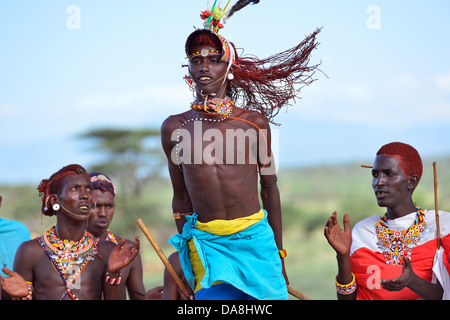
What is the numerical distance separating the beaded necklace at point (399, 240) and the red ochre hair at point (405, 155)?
330mm

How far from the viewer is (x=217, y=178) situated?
4.89m

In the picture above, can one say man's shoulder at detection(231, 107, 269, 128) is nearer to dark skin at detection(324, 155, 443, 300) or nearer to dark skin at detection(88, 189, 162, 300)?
dark skin at detection(324, 155, 443, 300)

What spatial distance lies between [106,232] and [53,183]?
1.16 m

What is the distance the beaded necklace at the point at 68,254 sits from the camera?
549 cm

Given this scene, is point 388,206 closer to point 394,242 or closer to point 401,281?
point 394,242

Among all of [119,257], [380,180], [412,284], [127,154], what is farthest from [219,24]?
[127,154]

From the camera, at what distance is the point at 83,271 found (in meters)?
5.55

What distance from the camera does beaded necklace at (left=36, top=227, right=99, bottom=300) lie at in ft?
18.0

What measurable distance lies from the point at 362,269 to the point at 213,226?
1.37m

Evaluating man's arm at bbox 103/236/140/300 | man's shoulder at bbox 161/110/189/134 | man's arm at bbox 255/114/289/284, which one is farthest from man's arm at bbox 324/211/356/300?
man's arm at bbox 103/236/140/300

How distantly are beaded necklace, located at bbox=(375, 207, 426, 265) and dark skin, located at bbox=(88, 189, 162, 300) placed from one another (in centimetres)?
217

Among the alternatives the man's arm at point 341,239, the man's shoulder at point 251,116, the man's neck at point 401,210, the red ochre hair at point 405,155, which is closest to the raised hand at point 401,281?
the man's arm at point 341,239

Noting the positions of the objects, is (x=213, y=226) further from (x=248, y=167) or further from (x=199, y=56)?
(x=199, y=56)

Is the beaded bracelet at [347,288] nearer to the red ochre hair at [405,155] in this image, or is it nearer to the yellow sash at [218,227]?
the yellow sash at [218,227]
